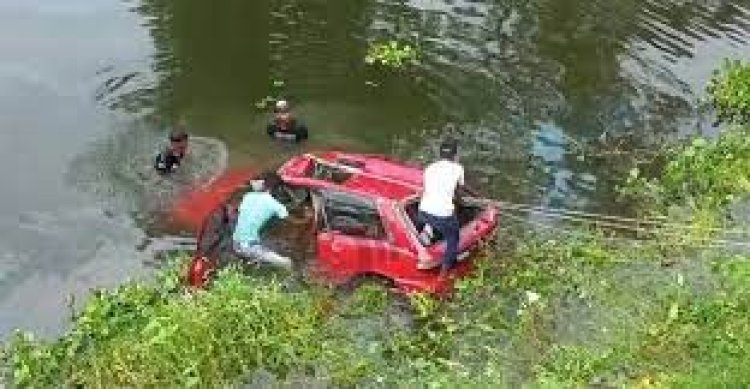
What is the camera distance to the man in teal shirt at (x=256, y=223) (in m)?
16.5

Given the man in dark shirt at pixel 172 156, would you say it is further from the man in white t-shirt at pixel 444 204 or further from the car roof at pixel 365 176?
the man in white t-shirt at pixel 444 204

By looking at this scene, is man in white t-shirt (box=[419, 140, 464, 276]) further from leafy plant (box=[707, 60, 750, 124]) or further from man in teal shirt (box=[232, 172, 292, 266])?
leafy plant (box=[707, 60, 750, 124])

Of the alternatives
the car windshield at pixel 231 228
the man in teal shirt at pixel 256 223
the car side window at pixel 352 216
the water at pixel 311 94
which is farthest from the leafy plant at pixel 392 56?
the man in teal shirt at pixel 256 223

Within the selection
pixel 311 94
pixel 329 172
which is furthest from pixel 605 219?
pixel 311 94

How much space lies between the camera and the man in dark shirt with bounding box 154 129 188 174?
19188 mm

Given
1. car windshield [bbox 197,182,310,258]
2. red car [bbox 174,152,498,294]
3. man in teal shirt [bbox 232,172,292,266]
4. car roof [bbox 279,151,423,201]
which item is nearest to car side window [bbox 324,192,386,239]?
red car [bbox 174,152,498,294]

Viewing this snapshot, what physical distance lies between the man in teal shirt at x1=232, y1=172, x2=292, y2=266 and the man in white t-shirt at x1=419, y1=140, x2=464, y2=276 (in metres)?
2.05

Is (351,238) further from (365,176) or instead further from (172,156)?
(172,156)

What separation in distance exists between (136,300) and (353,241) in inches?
118

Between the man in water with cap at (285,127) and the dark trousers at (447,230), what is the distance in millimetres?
4879

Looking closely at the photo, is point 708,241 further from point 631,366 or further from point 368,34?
point 368,34

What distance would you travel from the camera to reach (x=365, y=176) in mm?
17312

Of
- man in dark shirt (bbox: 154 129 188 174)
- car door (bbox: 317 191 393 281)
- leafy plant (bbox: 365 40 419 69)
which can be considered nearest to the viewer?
car door (bbox: 317 191 393 281)

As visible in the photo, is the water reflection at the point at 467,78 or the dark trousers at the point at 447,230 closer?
the dark trousers at the point at 447,230
